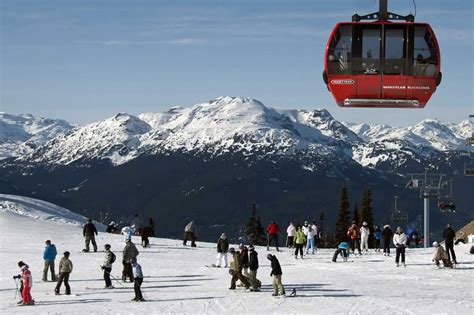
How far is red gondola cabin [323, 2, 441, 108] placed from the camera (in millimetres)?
25062

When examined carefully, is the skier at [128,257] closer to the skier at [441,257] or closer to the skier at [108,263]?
the skier at [108,263]

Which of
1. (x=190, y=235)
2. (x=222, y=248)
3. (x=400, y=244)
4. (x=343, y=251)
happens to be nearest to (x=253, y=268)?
(x=222, y=248)

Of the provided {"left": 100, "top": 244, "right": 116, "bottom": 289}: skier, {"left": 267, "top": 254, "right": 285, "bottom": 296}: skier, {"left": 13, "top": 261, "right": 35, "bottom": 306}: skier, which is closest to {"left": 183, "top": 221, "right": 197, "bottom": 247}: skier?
{"left": 100, "top": 244, "right": 116, "bottom": 289}: skier

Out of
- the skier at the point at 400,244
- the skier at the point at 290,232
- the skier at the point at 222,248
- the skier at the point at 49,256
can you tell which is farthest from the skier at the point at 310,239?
the skier at the point at 49,256

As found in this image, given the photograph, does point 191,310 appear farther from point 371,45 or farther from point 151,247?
point 151,247

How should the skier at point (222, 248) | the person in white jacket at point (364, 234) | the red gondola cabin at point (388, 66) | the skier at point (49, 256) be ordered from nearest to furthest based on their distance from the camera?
the red gondola cabin at point (388, 66) → the skier at point (49, 256) → the skier at point (222, 248) → the person in white jacket at point (364, 234)

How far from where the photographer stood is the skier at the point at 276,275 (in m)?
28.8

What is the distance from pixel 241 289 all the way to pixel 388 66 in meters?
10.6

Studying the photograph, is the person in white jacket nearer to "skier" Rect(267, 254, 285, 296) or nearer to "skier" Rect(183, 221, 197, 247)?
"skier" Rect(183, 221, 197, 247)

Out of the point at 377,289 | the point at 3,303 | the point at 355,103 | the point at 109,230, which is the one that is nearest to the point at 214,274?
the point at 377,289

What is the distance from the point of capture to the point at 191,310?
2661 centimetres

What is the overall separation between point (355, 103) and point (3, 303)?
45.5 feet

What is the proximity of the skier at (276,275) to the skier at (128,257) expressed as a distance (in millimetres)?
5122

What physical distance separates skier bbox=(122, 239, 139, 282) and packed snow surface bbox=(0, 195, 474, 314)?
551 millimetres
